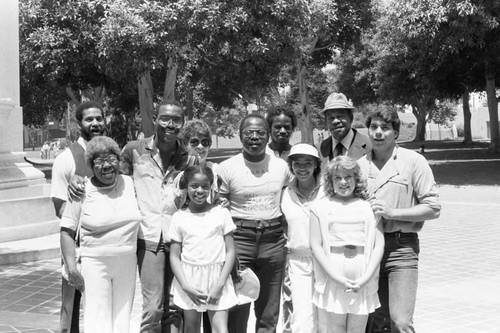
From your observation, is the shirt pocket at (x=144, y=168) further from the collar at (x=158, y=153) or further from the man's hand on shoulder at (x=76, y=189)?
the man's hand on shoulder at (x=76, y=189)

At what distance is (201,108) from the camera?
42.5 metres

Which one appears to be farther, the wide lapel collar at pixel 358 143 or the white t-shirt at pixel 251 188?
the wide lapel collar at pixel 358 143

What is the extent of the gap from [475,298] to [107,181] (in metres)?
4.42

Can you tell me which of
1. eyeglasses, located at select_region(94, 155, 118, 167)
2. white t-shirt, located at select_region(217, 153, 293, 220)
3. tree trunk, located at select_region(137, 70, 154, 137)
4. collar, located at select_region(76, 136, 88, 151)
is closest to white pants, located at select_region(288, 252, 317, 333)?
white t-shirt, located at select_region(217, 153, 293, 220)

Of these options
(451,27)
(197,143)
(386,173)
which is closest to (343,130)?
(386,173)

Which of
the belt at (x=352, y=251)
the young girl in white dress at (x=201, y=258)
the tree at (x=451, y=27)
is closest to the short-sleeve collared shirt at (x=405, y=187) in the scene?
the belt at (x=352, y=251)

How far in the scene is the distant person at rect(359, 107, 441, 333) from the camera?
404 cm

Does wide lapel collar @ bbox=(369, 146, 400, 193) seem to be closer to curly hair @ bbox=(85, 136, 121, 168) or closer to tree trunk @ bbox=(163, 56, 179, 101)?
curly hair @ bbox=(85, 136, 121, 168)

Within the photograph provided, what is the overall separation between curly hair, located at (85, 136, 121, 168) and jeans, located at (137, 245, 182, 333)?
2.46 feet

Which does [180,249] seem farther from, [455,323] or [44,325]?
[455,323]

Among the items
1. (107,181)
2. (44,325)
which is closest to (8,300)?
(44,325)

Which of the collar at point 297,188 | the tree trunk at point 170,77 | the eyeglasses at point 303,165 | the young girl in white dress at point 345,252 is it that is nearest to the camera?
the young girl in white dress at point 345,252

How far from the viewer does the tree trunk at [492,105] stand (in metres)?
22.9

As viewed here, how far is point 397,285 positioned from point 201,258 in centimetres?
133
